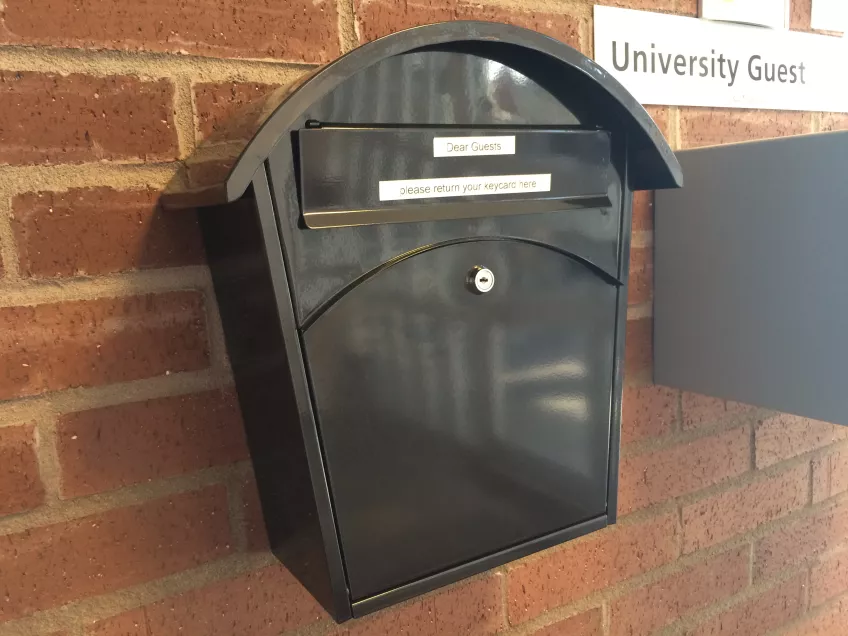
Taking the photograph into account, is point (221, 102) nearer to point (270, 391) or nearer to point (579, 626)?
point (270, 391)

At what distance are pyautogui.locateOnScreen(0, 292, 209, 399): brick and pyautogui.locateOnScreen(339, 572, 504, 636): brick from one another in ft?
1.00

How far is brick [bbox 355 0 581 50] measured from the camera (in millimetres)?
601

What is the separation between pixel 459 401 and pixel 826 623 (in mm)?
882

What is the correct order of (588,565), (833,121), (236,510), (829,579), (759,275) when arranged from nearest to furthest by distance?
(236,510) → (759,275) → (588,565) → (833,121) → (829,579)

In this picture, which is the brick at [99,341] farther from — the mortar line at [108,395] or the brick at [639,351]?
the brick at [639,351]

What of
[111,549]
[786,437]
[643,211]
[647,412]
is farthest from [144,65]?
[786,437]

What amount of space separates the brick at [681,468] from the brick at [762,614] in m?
0.19

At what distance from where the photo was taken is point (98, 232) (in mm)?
512

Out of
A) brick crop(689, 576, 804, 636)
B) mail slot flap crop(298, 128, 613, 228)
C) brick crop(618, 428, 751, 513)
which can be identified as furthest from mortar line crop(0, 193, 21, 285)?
brick crop(689, 576, 804, 636)

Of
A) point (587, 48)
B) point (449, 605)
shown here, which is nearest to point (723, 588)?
point (449, 605)

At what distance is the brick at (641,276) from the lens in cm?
78

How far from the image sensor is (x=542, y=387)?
1.79ft

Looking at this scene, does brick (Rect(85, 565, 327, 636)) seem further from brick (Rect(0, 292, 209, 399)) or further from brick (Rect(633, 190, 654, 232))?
brick (Rect(633, 190, 654, 232))

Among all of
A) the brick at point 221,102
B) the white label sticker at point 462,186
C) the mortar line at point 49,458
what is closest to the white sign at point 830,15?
the white label sticker at point 462,186
